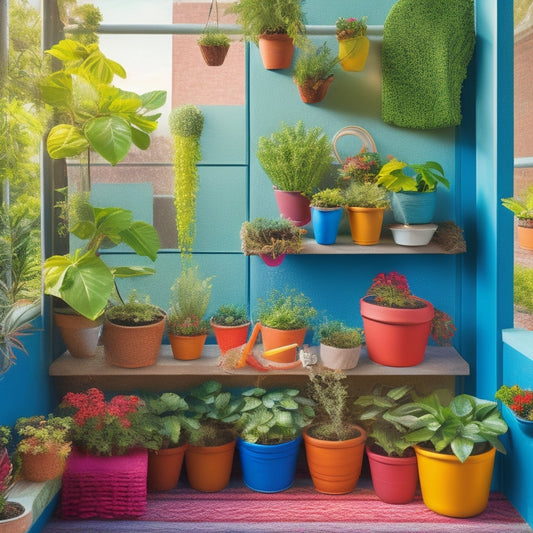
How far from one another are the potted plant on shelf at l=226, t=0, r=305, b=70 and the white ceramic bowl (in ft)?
3.30

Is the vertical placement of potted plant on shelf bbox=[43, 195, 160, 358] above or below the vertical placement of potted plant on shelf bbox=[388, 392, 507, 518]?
above

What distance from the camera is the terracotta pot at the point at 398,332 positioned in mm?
3490

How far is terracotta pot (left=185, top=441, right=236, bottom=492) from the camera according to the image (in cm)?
352

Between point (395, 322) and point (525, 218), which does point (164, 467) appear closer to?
point (395, 322)

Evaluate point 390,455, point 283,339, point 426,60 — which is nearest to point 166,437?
point 283,339

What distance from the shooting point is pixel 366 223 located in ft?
11.7

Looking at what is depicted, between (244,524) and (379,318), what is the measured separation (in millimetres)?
1128

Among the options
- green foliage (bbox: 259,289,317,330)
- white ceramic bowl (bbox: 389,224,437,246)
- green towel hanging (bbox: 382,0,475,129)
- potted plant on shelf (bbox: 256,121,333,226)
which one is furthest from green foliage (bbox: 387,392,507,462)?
green towel hanging (bbox: 382,0,475,129)

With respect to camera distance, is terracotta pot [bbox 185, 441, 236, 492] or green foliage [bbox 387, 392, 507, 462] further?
terracotta pot [bbox 185, 441, 236, 492]

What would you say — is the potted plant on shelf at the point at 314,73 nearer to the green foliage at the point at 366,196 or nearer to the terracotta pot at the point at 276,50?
the terracotta pot at the point at 276,50

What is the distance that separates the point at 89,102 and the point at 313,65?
1087 millimetres

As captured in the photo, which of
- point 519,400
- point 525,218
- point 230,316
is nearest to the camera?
point 525,218

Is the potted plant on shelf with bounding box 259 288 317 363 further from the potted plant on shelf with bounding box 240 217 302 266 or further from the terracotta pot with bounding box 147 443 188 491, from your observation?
the terracotta pot with bounding box 147 443 188 491

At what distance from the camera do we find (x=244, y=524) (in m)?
3.25
